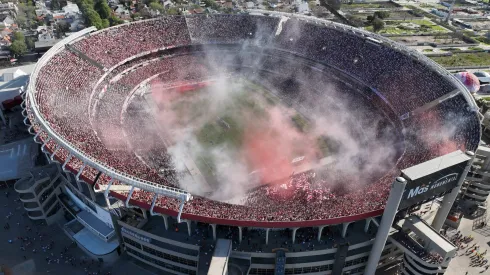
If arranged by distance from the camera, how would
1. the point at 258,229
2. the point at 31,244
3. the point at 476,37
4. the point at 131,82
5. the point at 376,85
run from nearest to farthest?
the point at 258,229
the point at 31,244
the point at 376,85
the point at 131,82
the point at 476,37

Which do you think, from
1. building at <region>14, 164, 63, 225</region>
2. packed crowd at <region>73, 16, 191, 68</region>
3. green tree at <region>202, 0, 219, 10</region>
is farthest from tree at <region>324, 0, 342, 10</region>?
building at <region>14, 164, 63, 225</region>

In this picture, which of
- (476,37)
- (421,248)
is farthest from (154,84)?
(476,37)

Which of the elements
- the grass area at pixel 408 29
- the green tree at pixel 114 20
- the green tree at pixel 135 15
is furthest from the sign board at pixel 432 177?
the green tree at pixel 135 15

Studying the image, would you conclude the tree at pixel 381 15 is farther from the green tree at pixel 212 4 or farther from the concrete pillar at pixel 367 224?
the concrete pillar at pixel 367 224

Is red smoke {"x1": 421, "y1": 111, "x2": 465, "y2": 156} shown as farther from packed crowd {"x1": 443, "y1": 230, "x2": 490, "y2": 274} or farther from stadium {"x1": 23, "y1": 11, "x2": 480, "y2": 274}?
packed crowd {"x1": 443, "y1": 230, "x2": 490, "y2": 274}

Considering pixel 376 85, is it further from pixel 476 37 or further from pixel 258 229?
pixel 476 37

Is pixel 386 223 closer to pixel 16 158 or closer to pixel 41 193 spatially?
pixel 41 193
